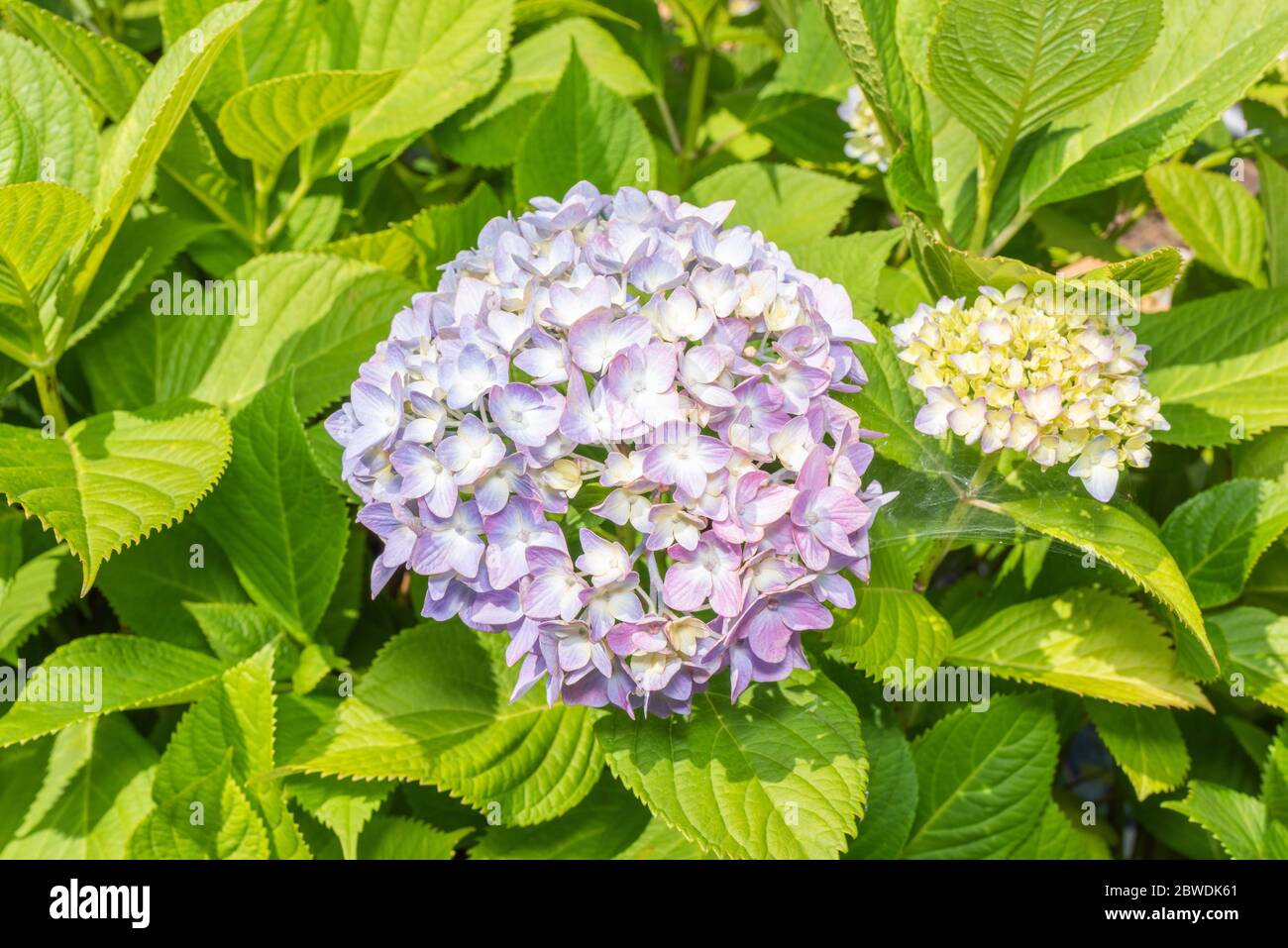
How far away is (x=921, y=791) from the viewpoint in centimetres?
171

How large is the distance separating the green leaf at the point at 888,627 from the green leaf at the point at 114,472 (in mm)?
826

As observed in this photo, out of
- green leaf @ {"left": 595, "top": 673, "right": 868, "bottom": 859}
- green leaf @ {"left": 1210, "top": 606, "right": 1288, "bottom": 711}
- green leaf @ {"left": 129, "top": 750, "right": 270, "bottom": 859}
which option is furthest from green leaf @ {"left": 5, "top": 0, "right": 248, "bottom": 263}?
green leaf @ {"left": 1210, "top": 606, "right": 1288, "bottom": 711}

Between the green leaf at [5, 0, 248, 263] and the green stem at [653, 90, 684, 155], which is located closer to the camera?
the green leaf at [5, 0, 248, 263]

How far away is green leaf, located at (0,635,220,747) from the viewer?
1.46 metres

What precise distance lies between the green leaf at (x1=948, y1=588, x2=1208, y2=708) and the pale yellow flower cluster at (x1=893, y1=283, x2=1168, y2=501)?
313 millimetres

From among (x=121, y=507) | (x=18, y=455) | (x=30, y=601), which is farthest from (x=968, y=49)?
(x=30, y=601)

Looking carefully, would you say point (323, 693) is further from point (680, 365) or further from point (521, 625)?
point (680, 365)

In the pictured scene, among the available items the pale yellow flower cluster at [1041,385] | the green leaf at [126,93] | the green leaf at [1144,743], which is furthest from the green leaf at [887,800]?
the green leaf at [126,93]

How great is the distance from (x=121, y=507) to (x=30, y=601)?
40 centimetres

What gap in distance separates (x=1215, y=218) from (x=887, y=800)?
1.26 metres

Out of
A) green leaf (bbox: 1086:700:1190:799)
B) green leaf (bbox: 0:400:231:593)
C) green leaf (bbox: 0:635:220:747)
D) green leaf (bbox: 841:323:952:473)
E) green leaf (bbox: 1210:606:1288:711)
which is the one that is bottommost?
green leaf (bbox: 1086:700:1190:799)

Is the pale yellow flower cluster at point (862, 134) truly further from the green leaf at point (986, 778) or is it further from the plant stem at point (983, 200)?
the green leaf at point (986, 778)

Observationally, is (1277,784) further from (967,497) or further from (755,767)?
(755,767)

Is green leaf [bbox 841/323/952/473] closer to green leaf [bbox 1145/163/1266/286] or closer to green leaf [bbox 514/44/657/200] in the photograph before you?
green leaf [bbox 514/44/657/200]
